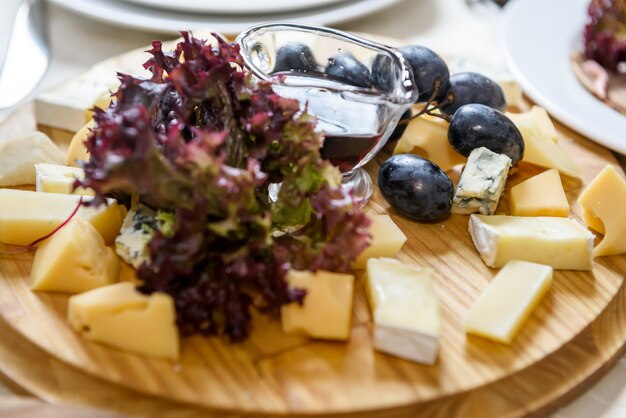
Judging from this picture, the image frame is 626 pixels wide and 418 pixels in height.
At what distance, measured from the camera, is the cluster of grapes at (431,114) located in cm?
155

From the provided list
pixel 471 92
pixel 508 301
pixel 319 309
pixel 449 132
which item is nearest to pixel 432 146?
pixel 449 132

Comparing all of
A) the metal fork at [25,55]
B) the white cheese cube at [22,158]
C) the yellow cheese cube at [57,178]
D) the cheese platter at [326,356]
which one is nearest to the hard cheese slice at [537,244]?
the cheese platter at [326,356]

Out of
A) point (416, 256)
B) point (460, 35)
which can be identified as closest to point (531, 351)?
point (416, 256)

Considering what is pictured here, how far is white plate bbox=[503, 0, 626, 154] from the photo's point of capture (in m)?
1.94

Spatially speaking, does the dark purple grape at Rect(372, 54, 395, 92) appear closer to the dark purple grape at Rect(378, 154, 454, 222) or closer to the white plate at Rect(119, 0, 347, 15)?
the dark purple grape at Rect(378, 154, 454, 222)

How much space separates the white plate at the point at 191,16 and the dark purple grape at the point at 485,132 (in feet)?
2.48

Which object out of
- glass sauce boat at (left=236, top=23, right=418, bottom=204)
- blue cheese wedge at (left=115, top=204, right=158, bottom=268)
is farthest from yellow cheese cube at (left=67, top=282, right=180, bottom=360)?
glass sauce boat at (left=236, top=23, right=418, bottom=204)

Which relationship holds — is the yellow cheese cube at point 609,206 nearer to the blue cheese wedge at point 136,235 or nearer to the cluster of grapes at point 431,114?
the cluster of grapes at point 431,114

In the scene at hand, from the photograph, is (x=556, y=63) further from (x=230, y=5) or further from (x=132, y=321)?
(x=132, y=321)

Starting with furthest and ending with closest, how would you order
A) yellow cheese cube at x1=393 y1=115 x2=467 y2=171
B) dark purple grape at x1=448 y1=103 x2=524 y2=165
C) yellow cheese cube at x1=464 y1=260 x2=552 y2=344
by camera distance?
1. yellow cheese cube at x1=393 y1=115 x2=467 y2=171
2. dark purple grape at x1=448 y1=103 x2=524 y2=165
3. yellow cheese cube at x1=464 y1=260 x2=552 y2=344

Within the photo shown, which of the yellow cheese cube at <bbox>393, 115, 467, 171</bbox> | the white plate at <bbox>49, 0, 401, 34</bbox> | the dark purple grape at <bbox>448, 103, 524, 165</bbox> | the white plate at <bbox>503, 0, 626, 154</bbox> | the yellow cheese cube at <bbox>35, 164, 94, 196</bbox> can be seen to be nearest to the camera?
the yellow cheese cube at <bbox>35, 164, 94, 196</bbox>

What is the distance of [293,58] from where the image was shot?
1.67 m

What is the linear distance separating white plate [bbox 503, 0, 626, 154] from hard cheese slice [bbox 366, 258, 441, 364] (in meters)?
0.81

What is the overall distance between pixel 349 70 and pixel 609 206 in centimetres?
60
